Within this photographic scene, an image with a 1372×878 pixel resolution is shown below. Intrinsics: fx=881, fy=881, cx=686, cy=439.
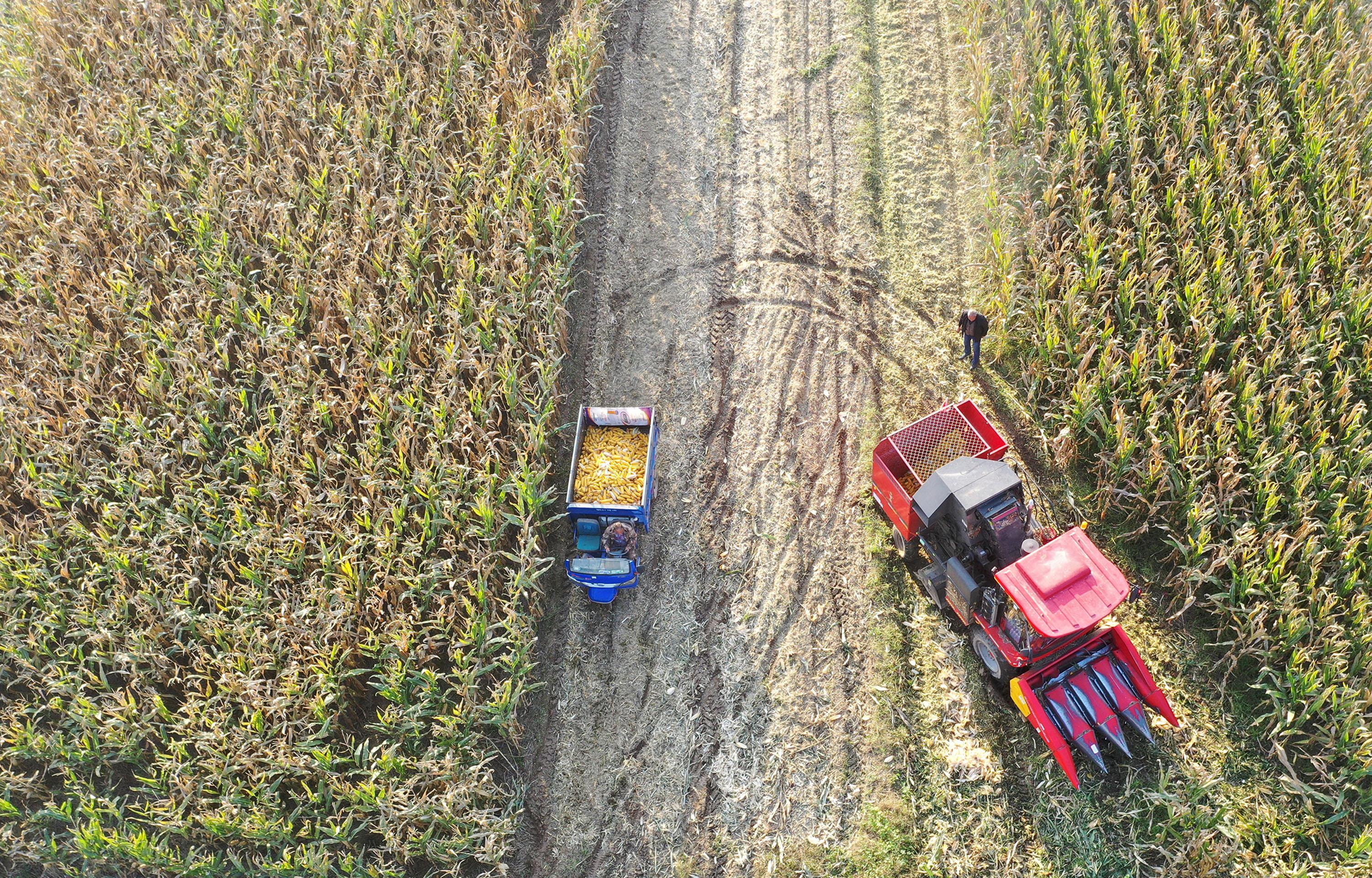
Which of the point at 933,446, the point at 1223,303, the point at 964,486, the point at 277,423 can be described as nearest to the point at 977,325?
the point at 933,446

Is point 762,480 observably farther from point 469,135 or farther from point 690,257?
point 469,135

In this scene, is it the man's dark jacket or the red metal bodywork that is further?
the man's dark jacket

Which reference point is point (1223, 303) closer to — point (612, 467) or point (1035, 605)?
point (1035, 605)

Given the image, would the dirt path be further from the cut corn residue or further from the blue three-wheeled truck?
the cut corn residue

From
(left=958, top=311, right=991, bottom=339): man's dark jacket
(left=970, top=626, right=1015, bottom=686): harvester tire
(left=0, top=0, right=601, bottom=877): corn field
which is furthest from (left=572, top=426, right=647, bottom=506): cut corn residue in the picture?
(left=958, top=311, right=991, bottom=339): man's dark jacket

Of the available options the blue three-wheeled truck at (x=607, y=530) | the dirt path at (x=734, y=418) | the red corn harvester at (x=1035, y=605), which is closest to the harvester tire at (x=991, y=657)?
the red corn harvester at (x=1035, y=605)

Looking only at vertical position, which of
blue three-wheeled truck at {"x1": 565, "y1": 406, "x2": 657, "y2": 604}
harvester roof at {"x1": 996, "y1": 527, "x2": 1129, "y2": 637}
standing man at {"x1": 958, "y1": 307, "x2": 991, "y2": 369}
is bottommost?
harvester roof at {"x1": 996, "y1": 527, "x2": 1129, "y2": 637}
